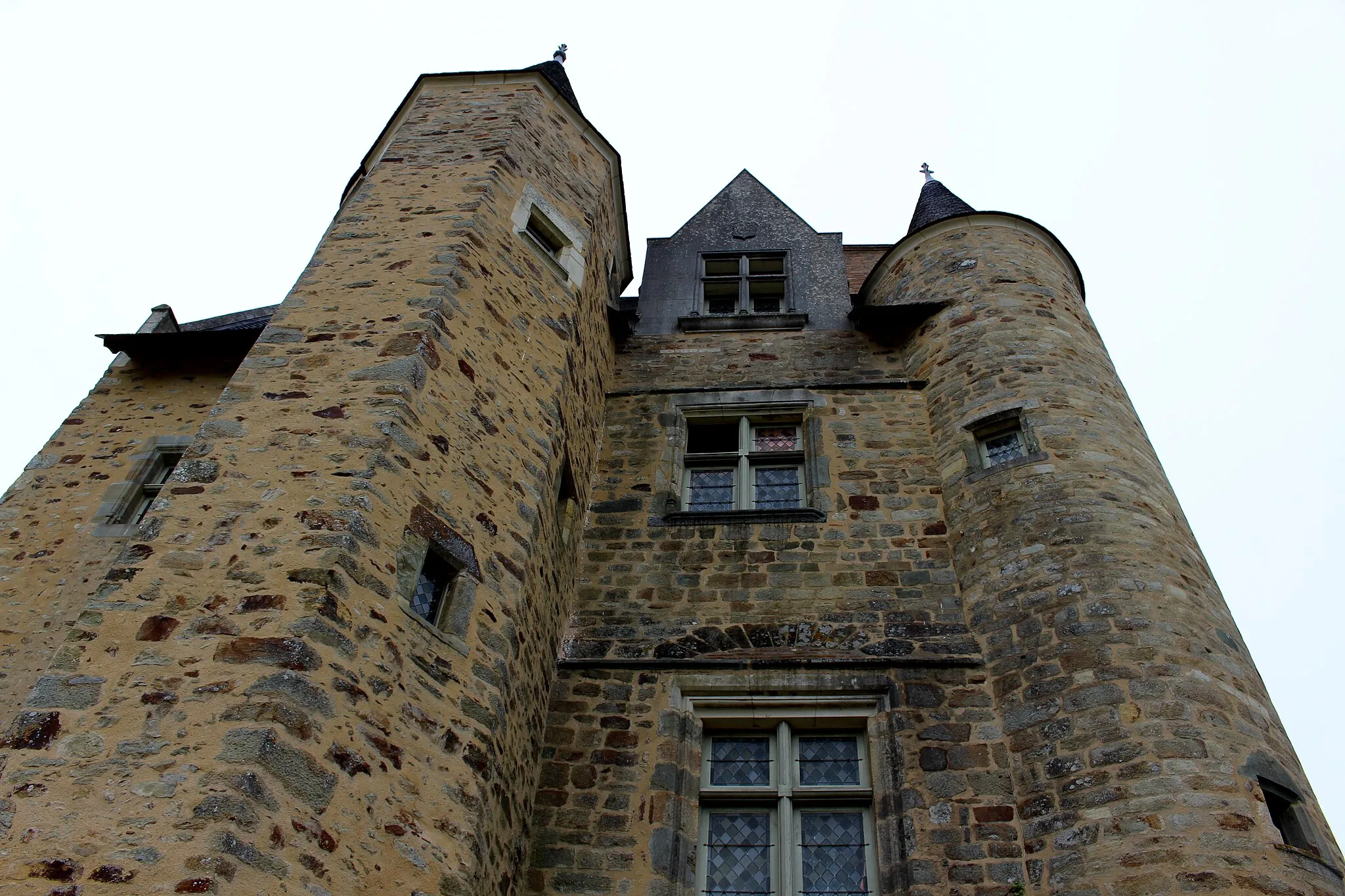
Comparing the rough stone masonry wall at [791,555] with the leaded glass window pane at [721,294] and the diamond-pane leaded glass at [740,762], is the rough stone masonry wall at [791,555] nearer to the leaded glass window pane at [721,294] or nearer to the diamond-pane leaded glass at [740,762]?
the diamond-pane leaded glass at [740,762]

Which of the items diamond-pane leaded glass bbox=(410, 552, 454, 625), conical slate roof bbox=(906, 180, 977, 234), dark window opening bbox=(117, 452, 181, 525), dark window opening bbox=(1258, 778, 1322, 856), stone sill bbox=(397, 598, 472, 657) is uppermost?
conical slate roof bbox=(906, 180, 977, 234)

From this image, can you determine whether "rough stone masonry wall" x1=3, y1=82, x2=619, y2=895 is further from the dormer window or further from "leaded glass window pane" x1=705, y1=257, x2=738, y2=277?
"leaded glass window pane" x1=705, y1=257, x2=738, y2=277

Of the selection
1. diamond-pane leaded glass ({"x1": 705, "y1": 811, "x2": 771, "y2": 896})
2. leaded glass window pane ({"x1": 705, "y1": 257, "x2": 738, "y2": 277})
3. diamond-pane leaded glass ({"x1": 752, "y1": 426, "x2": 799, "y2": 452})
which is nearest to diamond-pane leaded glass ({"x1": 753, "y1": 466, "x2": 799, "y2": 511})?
diamond-pane leaded glass ({"x1": 752, "y1": 426, "x2": 799, "y2": 452})

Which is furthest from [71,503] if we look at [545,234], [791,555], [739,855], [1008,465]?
[1008,465]

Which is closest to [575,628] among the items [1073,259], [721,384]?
[721,384]

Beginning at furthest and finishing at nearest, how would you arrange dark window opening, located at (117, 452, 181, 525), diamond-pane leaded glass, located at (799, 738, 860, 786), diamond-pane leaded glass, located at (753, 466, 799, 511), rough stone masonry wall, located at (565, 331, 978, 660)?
diamond-pane leaded glass, located at (753, 466, 799, 511) → dark window opening, located at (117, 452, 181, 525) → rough stone masonry wall, located at (565, 331, 978, 660) → diamond-pane leaded glass, located at (799, 738, 860, 786)

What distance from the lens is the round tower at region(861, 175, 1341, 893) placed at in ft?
17.4

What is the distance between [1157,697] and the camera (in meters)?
5.85

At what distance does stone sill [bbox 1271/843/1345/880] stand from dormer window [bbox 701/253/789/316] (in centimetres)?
681

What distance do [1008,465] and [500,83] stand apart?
5.78 meters

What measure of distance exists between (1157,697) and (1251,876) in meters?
1.05

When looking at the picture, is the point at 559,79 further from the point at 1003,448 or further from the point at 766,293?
the point at 1003,448

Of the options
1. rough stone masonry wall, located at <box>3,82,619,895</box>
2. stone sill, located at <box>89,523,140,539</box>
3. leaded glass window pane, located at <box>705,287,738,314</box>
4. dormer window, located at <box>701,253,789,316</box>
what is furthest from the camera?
leaded glass window pane, located at <box>705,287,738,314</box>

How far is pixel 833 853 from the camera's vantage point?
6102 mm
